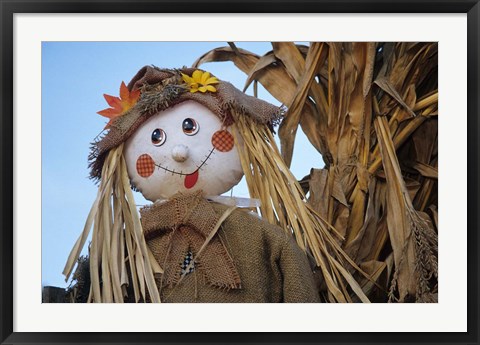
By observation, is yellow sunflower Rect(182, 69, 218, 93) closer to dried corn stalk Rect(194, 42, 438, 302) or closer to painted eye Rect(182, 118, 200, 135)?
painted eye Rect(182, 118, 200, 135)

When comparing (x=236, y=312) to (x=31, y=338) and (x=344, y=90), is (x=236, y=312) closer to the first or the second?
(x=31, y=338)

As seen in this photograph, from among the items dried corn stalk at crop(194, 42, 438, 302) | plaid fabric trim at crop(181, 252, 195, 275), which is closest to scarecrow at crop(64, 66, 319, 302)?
plaid fabric trim at crop(181, 252, 195, 275)

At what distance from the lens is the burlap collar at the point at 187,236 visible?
2.35m

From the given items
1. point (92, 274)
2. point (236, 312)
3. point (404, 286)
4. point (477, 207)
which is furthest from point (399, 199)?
point (92, 274)

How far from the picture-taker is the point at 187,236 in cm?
240

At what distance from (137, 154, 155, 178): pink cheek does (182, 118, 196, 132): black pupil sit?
11cm

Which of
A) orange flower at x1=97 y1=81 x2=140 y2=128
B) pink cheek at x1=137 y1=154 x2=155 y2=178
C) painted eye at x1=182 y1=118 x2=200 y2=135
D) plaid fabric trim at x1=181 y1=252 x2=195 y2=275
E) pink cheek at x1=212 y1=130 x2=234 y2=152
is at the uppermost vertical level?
orange flower at x1=97 y1=81 x2=140 y2=128

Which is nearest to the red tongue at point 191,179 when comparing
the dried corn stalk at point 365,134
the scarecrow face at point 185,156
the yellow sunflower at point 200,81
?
the scarecrow face at point 185,156

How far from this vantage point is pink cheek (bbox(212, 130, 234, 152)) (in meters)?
2.45

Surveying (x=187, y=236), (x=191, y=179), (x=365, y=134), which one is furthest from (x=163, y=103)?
(x=365, y=134)
